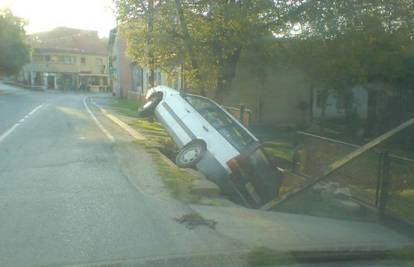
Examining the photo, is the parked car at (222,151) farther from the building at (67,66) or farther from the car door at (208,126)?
the building at (67,66)

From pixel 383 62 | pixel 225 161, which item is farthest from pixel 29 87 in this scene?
pixel 225 161

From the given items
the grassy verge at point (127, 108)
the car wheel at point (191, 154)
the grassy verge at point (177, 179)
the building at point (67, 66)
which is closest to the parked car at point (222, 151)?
the car wheel at point (191, 154)

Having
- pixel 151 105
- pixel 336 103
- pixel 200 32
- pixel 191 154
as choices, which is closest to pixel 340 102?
pixel 336 103

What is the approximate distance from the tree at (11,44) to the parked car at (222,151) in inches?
2059

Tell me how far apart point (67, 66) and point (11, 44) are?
29.3m

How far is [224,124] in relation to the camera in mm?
Result: 12055

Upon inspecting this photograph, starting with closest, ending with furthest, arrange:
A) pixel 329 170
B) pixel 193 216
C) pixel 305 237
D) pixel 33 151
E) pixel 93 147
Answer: pixel 305 237, pixel 193 216, pixel 329 170, pixel 33 151, pixel 93 147

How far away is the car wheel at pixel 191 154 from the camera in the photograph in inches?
445

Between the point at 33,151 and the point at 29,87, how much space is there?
69.0 m

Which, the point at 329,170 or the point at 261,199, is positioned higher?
the point at 329,170

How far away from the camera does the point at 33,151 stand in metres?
14.0

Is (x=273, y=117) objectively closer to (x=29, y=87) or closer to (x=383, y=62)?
(x=383, y=62)

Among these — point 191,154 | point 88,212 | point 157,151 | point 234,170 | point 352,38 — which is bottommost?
point 157,151

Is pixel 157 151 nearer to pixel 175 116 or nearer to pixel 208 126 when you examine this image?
pixel 175 116
